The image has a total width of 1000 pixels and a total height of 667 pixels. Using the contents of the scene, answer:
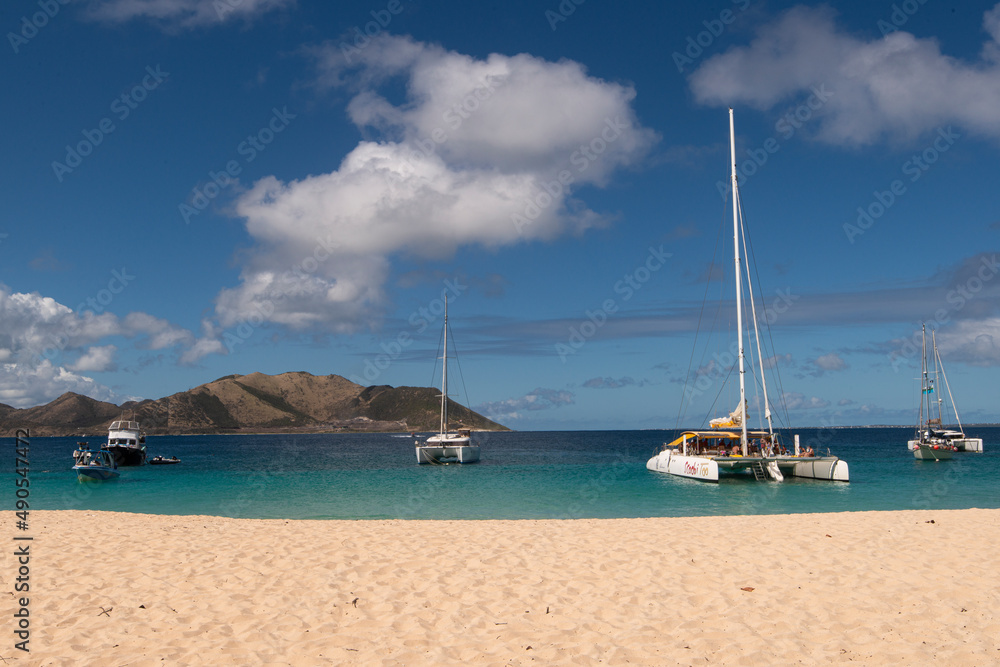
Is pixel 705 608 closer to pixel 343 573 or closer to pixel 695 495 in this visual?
pixel 343 573

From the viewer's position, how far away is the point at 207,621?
298 inches

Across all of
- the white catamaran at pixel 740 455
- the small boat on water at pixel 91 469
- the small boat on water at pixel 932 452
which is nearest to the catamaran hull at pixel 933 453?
the small boat on water at pixel 932 452

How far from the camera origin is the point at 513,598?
28.5ft

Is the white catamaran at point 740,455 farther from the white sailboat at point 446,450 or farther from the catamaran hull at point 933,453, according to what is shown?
the catamaran hull at point 933,453

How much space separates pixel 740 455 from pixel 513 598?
33884 millimetres

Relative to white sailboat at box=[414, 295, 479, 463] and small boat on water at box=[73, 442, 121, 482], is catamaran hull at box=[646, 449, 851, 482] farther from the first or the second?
small boat on water at box=[73, 442, 121, 482]

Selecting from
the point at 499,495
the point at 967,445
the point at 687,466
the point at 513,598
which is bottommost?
the point at 967,445

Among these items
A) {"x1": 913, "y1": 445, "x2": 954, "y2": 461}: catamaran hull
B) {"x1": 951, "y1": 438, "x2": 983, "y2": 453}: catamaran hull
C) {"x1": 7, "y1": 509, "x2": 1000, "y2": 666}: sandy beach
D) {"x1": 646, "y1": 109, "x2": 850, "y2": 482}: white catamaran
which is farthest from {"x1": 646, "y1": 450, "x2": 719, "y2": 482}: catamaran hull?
{"x1": 951, "y1": 438, "x2": 983, "y2": 453}: catamaran hull

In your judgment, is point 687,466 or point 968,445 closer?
point 687,466

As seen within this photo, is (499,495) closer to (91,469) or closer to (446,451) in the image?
(446,451)

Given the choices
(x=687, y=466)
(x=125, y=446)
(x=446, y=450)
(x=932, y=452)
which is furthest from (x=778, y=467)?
(x=125, y=446)

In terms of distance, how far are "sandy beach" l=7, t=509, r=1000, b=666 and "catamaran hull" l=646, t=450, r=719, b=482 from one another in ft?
70.8

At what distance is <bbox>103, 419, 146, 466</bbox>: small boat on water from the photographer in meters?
57.2

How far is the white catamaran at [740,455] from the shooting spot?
3525 centimetres
